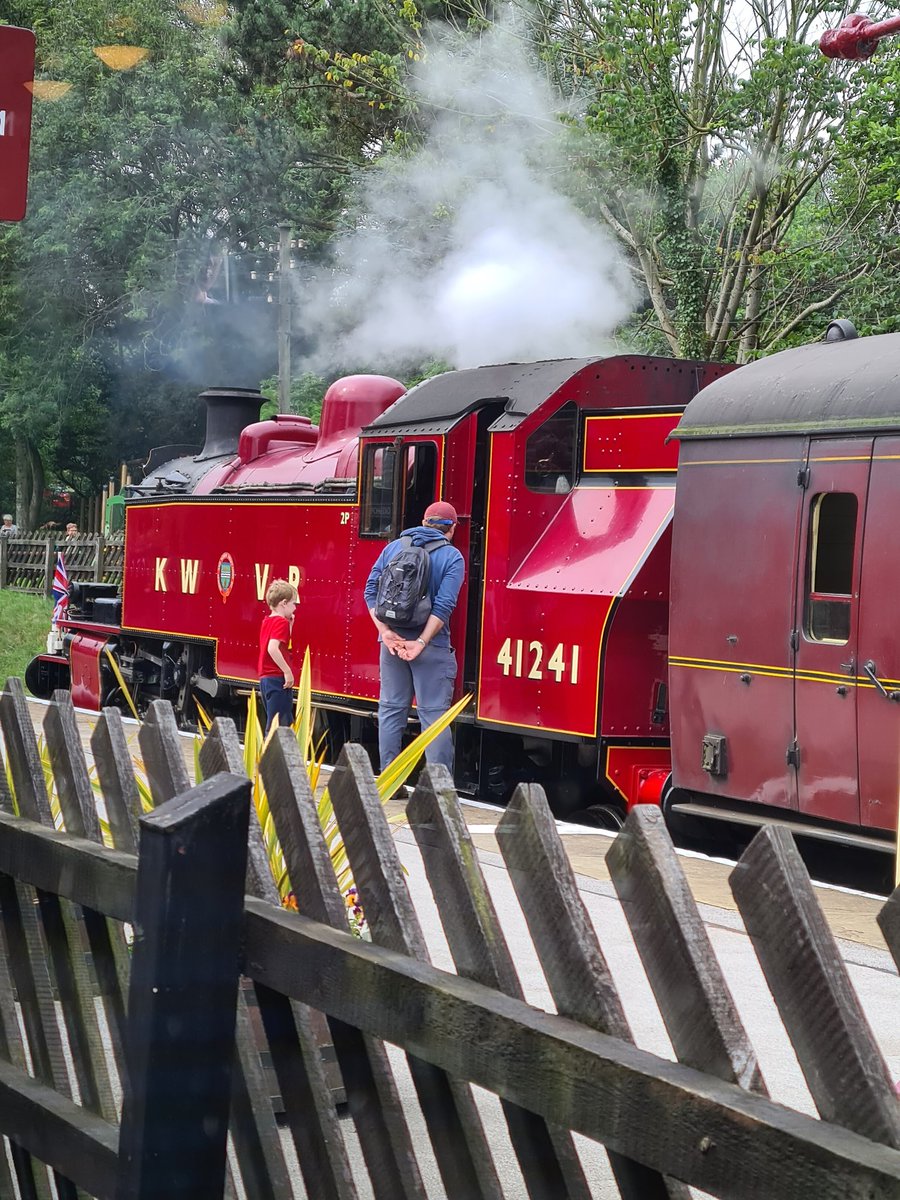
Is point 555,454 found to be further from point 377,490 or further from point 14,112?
point 14,112

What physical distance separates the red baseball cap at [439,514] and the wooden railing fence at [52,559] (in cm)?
1743

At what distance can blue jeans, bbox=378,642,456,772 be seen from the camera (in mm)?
9469

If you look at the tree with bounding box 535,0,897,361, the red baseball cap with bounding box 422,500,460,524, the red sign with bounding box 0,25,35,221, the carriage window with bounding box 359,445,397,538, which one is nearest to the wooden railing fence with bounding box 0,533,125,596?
the tree with bounding box 535,0,897,361

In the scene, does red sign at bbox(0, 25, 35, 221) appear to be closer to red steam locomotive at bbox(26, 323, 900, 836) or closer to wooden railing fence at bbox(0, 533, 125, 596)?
Answer: red steam locomotive at bbox(26, 323, 900, 836)

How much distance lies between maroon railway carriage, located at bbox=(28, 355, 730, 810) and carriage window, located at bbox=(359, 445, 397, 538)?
0.05 feet

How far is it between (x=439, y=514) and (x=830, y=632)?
291cm

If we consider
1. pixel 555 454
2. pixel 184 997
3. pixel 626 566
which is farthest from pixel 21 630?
pixel 184 997

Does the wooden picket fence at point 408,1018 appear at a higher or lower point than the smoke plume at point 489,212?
lower

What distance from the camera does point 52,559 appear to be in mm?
30344

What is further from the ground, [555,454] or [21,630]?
[555,454]

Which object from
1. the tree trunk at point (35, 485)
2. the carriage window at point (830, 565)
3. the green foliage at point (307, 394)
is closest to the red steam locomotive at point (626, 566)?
the carriage window at point (830, 565)

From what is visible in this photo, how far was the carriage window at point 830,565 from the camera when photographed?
23.7 feet

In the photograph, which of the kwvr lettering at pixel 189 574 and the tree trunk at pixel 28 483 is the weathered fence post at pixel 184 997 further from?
the tree trunk at pixel 28 483

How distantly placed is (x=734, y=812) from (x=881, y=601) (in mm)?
1475
